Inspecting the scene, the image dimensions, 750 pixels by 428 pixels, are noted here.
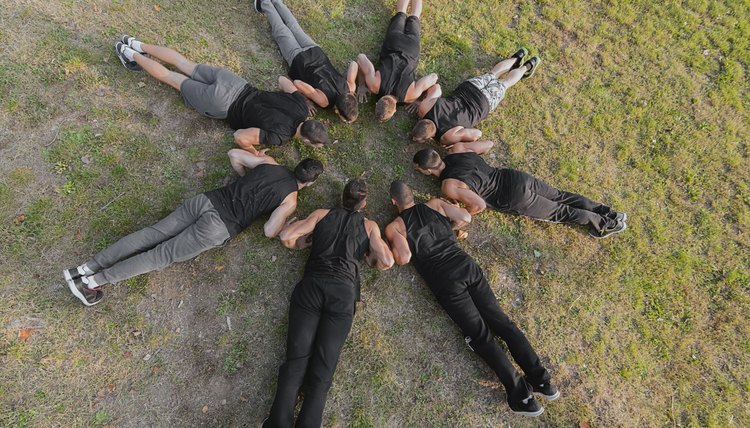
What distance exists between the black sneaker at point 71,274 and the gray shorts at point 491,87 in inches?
312

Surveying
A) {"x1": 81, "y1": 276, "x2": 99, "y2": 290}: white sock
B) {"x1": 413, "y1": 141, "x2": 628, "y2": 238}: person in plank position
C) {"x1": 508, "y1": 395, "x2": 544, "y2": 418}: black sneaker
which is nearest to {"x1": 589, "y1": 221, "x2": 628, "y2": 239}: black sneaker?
{"x1": 413, "y1": 141, "x2": 628, "y2": 238}: person in plank position

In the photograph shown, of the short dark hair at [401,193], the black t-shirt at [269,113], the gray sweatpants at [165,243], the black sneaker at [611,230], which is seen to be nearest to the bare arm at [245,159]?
the black t-shirt at [269,113]

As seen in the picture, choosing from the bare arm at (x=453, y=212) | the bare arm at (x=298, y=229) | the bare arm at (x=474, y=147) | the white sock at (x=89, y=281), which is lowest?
the white sock at (x=89, y=281)

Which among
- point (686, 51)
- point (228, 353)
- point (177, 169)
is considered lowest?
point (228, 353)

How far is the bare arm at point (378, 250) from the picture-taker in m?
6.82

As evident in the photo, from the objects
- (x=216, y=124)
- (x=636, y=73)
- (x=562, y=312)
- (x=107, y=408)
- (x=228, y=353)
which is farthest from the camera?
(x=636, y=73)

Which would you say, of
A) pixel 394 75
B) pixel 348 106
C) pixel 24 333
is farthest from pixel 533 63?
pixel 24 333

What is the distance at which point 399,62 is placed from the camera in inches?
323

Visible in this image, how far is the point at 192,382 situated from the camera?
6.46m

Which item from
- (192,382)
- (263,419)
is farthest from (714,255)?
(192,382)

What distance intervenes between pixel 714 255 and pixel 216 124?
10.2m

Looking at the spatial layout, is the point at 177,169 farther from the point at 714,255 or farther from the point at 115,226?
the point at 714,255

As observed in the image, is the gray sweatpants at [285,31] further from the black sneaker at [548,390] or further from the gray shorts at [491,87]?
the black sneaker at [548,390]

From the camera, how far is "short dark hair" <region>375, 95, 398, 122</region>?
779cm
